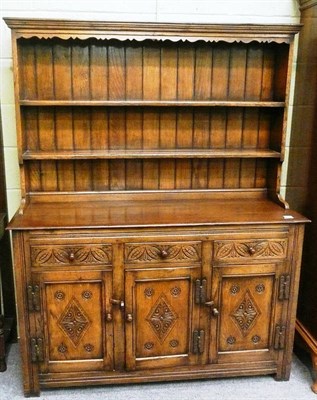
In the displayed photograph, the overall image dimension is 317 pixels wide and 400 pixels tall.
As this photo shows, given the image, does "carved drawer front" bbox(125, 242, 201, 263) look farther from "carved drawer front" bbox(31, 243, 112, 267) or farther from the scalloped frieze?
the scalloped frieze

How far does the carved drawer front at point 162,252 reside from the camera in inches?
86.0

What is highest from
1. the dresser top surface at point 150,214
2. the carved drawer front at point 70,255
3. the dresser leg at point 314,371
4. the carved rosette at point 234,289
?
the dresser top surface at point 150,214

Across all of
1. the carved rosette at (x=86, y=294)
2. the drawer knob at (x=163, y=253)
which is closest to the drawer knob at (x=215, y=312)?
the drawer knob at (x=163, y=253)

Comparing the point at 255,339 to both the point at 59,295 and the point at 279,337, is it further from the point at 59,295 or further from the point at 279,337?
the point at 59,295

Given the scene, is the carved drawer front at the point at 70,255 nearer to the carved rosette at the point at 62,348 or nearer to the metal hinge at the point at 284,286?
the carved rosette at the point at 62,348

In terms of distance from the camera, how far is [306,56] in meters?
2.51

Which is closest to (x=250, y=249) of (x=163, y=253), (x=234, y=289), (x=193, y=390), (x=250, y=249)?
(x=250, y=249)

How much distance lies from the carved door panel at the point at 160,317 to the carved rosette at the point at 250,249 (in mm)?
159

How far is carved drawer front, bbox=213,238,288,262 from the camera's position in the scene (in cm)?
224

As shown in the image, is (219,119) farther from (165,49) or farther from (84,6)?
(84,6)

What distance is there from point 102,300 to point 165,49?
1453mm

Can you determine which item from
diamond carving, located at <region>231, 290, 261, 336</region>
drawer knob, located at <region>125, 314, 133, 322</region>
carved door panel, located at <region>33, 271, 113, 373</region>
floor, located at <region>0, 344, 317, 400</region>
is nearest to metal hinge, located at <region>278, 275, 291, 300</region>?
diamond carving, located at <region>231, 290, 261, 336</region>

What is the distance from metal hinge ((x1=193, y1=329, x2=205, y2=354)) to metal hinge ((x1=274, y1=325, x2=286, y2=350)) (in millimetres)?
411

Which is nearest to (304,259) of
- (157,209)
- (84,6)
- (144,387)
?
(157,209)
